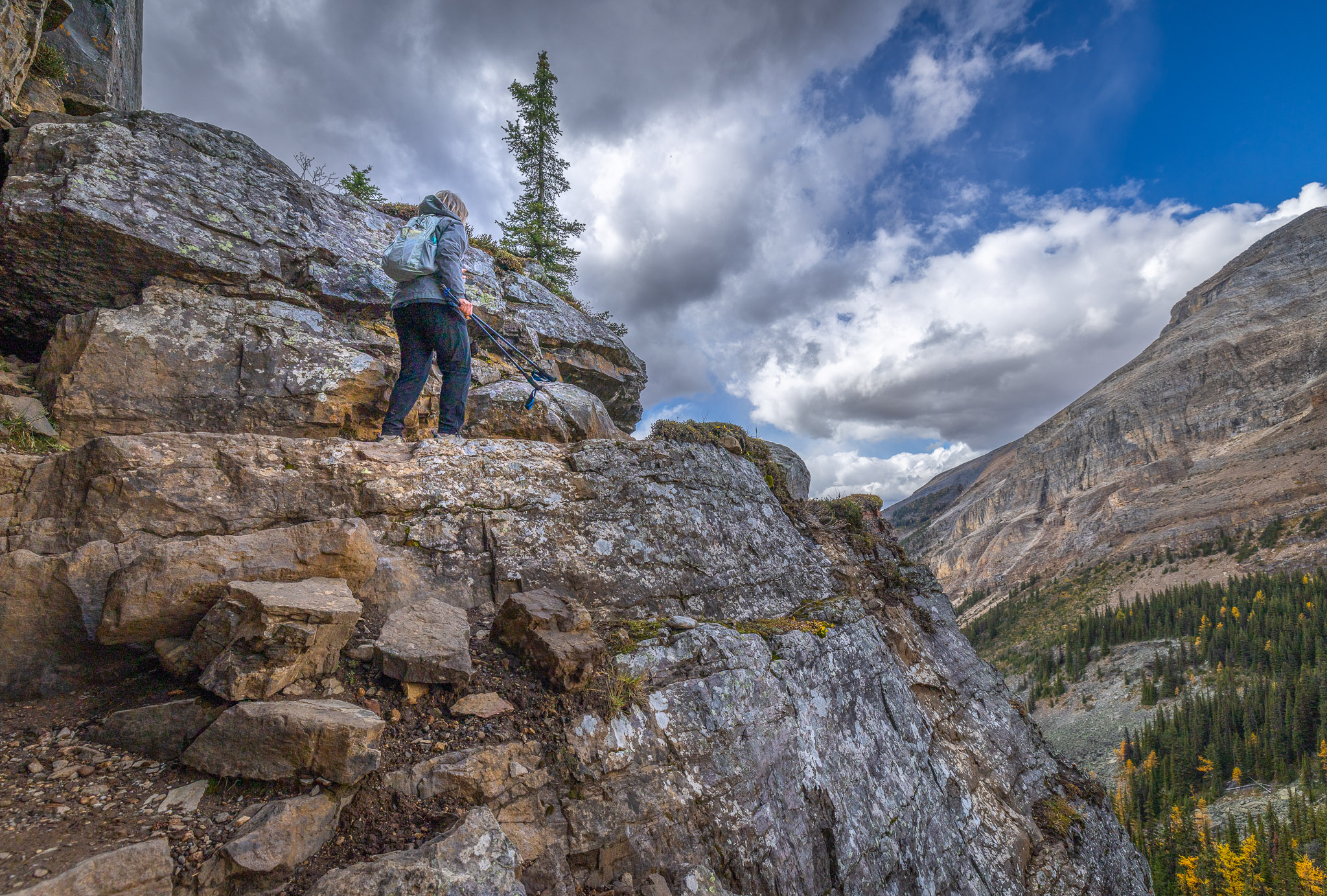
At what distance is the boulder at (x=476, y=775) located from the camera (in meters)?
3.63

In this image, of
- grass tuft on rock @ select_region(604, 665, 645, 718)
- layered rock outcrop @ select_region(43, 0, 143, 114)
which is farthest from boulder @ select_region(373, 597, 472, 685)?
layered rock outcrop @ select_region(43, 0, 143, 114)

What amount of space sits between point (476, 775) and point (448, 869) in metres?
0.71

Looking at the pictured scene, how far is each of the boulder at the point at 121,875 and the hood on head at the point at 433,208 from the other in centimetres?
724

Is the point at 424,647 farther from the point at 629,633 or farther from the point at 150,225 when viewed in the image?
the point at 150,225

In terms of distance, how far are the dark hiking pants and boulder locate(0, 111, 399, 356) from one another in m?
2.72

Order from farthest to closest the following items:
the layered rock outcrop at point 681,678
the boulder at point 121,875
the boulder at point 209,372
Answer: the boulder at point 209,372
the layered rock outcrop at point 681,678
the boulder at point 121,875

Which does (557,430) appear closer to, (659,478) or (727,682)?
(659,478)

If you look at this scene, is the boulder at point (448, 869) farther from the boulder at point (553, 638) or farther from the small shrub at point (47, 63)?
the small shrub at point (47, 63)

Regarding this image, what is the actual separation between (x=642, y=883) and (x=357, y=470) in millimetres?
4614

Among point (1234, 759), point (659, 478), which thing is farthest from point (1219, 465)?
point (659, 478)

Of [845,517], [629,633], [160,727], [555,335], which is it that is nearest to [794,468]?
[845,517]

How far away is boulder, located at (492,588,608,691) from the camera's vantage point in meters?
4.59

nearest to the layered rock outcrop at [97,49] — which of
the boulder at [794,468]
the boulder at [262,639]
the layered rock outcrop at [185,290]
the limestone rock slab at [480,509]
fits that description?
the layered rock outcrop at [185,290]

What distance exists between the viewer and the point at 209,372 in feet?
21.2
